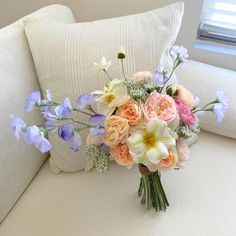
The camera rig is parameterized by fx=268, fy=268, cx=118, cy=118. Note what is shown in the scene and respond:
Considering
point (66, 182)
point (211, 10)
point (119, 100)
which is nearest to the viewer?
point (119, 100)

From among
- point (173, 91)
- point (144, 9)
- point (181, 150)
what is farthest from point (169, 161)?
point (144, 9)

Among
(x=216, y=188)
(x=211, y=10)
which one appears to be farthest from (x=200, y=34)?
(x=216, y=188)

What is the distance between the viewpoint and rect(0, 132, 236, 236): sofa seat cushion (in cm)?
76

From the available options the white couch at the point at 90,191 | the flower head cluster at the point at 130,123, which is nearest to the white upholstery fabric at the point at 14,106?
the white couch at the point at 90,191

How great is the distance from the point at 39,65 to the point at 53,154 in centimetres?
30

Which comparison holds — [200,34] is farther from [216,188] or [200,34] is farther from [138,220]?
[138,220]

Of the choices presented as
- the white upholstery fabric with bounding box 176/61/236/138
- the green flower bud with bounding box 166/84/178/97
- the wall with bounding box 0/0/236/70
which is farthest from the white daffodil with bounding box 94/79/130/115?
the wall with bounding box 0/0/236/70

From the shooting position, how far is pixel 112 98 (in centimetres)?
54

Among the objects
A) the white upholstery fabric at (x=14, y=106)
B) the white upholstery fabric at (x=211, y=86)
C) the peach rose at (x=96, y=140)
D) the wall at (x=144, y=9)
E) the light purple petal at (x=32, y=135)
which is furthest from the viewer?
the wall at (x=144, y=9)

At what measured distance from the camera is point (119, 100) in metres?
0.53

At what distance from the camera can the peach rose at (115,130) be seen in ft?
1.71

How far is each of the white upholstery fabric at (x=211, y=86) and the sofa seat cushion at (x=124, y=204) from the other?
96mm

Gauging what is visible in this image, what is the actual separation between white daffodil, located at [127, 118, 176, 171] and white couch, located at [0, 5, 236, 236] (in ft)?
1.13

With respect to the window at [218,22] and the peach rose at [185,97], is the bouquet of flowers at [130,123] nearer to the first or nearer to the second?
the peach rose at [185,97]
